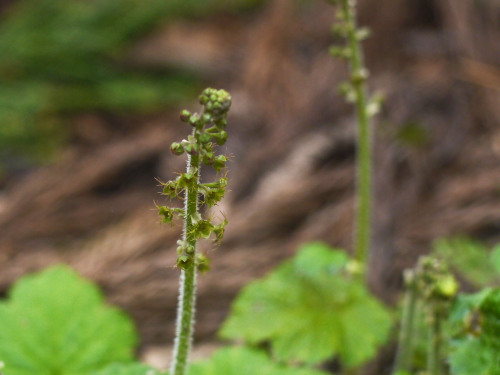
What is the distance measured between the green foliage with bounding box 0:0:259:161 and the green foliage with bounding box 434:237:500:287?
2.74 metres

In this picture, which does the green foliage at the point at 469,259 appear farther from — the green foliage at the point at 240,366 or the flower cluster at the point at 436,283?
the green foliage at the point at 240,366

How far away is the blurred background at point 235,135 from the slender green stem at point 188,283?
1224mm

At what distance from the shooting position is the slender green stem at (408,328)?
185 centimetres

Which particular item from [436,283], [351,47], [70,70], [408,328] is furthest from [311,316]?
[70,70]

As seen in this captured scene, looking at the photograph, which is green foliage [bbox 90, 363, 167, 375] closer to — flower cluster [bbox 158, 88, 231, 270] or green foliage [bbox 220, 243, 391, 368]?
flower cluster [bbox 158, 88, 231, 270]

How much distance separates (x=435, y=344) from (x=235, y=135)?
2.76 m

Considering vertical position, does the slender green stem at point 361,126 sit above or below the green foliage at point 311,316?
above

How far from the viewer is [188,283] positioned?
1271 millimetres

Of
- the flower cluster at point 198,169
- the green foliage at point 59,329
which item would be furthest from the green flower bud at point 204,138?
the green foliage at point 59,329

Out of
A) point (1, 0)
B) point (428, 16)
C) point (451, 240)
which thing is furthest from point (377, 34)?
point (1, 0)

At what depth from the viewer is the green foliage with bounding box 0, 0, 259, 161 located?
14.1ft

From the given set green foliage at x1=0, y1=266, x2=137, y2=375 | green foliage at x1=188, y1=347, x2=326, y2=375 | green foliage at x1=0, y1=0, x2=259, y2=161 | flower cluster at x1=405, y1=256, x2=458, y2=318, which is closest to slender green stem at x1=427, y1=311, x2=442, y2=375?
flower cluster at x1=405, y1=256, x2=458, y2=318

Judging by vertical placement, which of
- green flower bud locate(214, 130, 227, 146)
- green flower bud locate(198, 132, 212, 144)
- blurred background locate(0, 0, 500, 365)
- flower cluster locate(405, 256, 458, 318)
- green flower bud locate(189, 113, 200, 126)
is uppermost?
blurred background locate(0, 0, 500, 365)

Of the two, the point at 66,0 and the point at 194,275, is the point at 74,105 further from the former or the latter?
the point at 194,275
